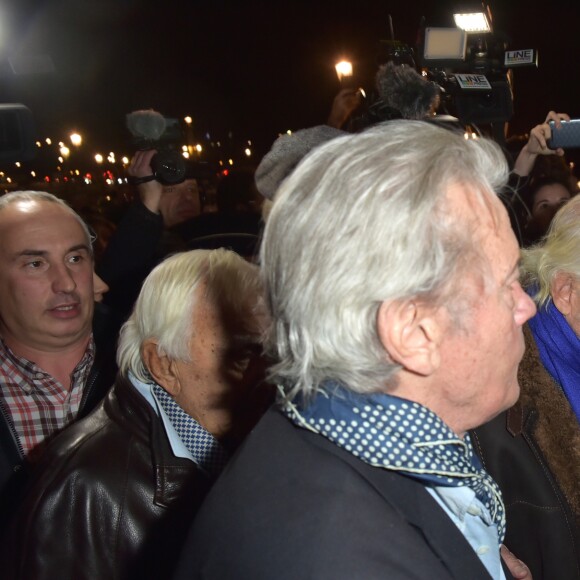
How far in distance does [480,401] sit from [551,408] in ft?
2.99

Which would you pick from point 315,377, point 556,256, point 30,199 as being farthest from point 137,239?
point 315,377

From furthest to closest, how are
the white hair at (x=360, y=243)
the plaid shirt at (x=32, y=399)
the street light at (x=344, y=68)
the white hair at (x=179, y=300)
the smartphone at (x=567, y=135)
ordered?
the street light at (x=344, y=68) → the smartphone at (x=567, y=135) → the plaid shirt at (x=32, y=399) → the white hair at (x=179, y=300) → the white hair at (x=360, y=243)

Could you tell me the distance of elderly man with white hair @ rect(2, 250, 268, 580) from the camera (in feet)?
5.69

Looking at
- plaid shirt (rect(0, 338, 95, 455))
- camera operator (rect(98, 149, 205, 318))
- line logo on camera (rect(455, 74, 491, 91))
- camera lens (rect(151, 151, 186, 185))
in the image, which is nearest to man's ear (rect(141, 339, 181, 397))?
plaid shirt (rect(0, 338, 95, 455))

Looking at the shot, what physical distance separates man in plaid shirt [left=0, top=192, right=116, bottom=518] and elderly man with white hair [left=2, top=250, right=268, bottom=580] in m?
0.55

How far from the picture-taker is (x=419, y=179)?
3.47ft

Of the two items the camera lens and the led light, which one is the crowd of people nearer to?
the camera lens

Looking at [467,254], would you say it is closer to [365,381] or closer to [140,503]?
[365,381]

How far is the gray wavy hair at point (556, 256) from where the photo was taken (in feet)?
6.80

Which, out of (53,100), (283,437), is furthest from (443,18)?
(53,100)

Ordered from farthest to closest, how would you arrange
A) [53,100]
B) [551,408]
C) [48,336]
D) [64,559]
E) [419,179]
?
[53,100] < [48,336] < [551,408] < [64,559] < [419,179]

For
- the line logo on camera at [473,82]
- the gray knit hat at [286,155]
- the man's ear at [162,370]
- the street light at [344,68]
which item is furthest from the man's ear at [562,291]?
the street light at [344,68]

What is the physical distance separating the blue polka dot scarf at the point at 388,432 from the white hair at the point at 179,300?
2.97 ft

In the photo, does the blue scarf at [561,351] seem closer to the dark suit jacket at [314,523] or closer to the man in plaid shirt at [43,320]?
the dark suit jacket at [314,523]
